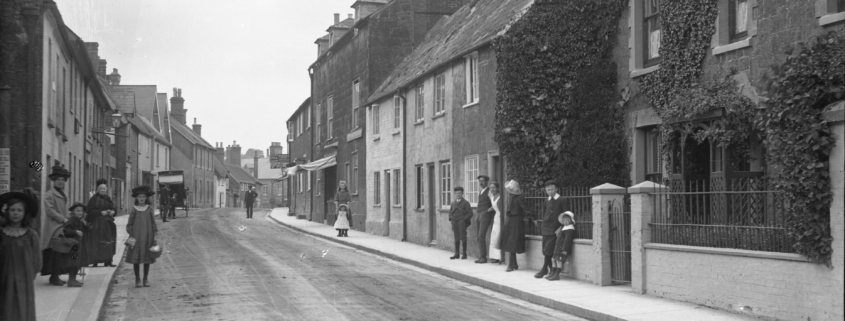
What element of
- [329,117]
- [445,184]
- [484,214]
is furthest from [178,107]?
[484,214]

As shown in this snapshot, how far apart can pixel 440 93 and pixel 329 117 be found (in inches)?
586

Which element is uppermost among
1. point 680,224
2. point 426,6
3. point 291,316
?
point 426,6

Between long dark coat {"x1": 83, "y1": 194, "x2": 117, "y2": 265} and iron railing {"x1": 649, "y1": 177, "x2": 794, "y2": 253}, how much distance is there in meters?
9.44

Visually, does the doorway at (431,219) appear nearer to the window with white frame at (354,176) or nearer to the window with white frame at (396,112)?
the window with white frame at (396,112)

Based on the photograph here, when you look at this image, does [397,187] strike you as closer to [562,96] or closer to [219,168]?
[562,96]

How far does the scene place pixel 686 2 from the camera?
1438 centimetres

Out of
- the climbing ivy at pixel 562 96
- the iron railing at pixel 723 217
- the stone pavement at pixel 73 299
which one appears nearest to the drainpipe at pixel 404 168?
the climbing ivy at pixel 562 96

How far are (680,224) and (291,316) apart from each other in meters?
5.59

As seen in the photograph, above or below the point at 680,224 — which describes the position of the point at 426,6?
above

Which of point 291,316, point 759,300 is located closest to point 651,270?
point 759,300

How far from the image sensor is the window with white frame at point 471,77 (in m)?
20.6

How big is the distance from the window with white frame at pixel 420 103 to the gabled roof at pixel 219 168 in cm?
6214

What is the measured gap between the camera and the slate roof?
2079 cm

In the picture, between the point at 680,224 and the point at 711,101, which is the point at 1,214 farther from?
the point at 711,101
